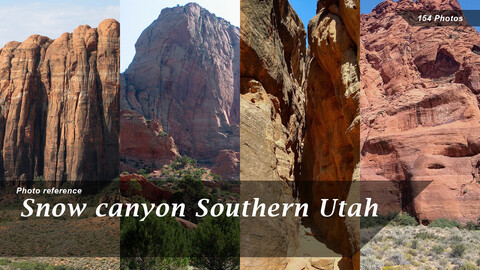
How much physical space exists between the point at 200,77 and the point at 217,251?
246 ft

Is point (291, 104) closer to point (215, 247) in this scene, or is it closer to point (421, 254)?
point (215, 247)

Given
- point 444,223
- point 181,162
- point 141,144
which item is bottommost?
point 444,223

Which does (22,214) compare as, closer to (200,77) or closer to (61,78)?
(61,78)

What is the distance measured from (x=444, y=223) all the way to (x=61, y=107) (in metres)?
55.4

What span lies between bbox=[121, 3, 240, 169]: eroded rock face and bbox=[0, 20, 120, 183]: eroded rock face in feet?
43.5

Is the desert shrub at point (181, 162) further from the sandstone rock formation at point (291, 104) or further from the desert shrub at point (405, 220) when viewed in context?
the sandstone rock formation at point (291, 104)

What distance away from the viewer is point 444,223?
92.4ft

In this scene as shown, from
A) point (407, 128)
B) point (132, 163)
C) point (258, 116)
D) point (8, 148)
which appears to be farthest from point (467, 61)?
point (8, 148)

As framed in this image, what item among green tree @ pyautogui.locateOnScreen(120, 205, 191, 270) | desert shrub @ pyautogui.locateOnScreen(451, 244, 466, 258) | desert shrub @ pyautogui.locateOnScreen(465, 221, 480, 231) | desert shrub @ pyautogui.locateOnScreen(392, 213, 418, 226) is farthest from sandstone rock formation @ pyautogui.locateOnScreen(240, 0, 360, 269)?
desert shrub @ pyautogui.locateOnScreen(465, 221, 480, 231)

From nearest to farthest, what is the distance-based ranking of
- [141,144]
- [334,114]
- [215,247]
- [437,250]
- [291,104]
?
[334,114] → [291,104] → [437,250] → [215,247] → [141,144]

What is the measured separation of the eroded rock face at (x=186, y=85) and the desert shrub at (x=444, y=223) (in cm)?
4853

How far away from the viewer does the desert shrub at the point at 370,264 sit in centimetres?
1420

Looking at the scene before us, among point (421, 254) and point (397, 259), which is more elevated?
point (421, 254)

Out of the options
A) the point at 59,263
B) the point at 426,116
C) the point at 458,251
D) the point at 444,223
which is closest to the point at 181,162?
the point at 59,263
